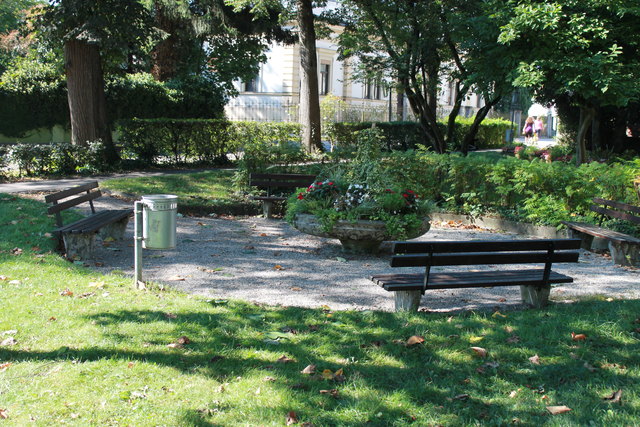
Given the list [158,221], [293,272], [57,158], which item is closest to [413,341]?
[158,221]

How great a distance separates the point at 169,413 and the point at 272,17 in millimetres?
23928

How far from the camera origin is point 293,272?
7.63 meters

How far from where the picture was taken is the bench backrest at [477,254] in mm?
5488

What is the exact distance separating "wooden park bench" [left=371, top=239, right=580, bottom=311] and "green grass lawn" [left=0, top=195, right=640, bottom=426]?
10.8 inches

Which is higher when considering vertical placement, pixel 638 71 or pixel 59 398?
pixel 638 71

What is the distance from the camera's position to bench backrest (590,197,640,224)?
29.5 feet

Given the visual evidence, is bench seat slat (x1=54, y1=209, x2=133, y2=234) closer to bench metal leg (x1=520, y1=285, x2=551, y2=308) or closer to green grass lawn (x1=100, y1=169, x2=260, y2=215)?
green grass lawn (x1=100, y1=169, x2=260, y2=215)

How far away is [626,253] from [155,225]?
6.40 meters

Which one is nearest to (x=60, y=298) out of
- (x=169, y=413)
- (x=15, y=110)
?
(x=169, y=413)

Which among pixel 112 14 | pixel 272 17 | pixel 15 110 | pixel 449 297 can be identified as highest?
pixel 272 17

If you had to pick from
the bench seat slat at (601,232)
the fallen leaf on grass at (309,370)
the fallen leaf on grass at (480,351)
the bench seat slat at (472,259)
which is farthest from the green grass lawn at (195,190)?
the fallen leaf on grass at (480,351)

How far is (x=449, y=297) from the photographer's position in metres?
6.62

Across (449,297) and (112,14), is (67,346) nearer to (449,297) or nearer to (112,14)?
(449,297)

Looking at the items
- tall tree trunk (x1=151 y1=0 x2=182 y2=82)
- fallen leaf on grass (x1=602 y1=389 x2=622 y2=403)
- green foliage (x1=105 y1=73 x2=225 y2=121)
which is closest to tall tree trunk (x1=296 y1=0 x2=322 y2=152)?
green foliage (x1=105 y1=73 x2=225 y2=121)
